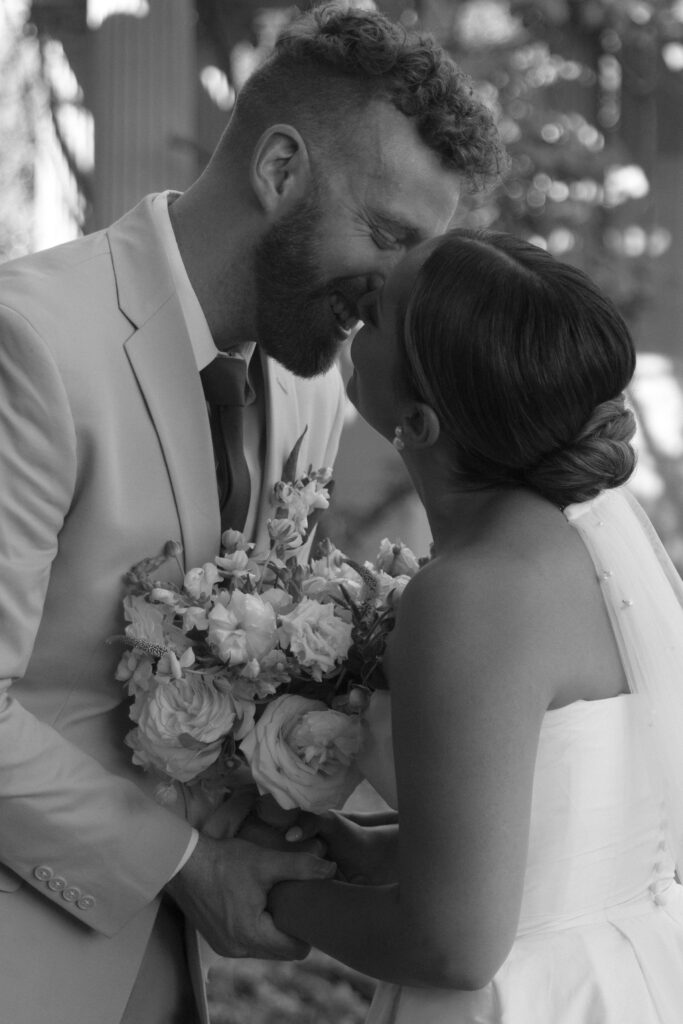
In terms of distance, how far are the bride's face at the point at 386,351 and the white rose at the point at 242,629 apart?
356 millimetres

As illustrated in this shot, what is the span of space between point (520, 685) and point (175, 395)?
0.88 m

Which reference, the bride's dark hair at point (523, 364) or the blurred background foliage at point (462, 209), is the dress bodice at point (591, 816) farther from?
the blurred background foliage at point (462, 209)

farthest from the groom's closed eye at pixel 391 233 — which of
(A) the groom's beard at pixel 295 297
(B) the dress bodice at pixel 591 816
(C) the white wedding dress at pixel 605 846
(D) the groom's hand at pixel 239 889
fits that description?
(D) the groom's hand at pixel 239 889

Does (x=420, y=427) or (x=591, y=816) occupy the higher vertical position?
(x=420, y=427)

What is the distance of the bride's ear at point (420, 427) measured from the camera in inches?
71.0

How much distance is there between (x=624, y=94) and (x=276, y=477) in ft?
12.8

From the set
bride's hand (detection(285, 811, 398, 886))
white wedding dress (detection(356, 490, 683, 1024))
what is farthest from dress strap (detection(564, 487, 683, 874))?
bride's hand (detection(285, 811, 398, 886))

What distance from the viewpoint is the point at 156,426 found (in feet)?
6.92

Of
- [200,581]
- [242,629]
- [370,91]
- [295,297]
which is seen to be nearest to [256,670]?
[242,629]

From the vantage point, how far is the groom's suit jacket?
6.31 ft

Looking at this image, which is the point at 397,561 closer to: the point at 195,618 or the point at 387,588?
the point at 387,588

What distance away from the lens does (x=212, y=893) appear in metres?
Result: 2.05

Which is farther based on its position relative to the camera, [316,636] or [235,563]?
[235,563]

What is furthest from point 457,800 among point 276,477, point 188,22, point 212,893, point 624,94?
point 624,94
